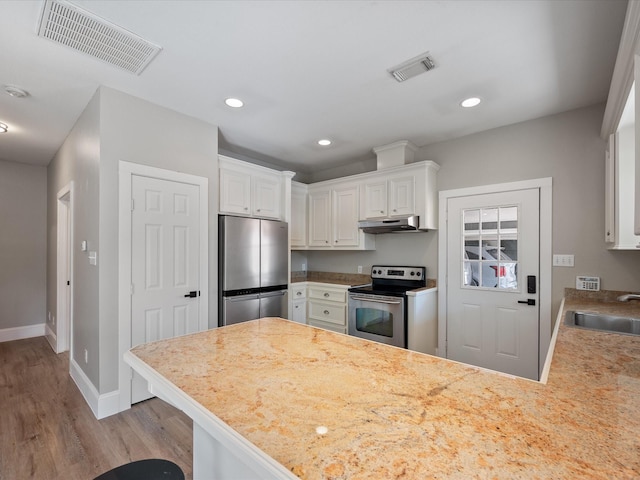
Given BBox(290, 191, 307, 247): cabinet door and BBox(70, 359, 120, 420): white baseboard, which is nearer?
BBox(70, 359, 120, 420): white baseboard

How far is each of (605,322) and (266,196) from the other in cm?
327

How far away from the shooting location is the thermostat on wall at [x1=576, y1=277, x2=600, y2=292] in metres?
2.67

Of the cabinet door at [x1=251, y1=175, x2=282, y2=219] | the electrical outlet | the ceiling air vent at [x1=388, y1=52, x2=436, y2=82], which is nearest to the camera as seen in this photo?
the ceiling air vent at [x1=388, y1=52, x2=436, y2=82]

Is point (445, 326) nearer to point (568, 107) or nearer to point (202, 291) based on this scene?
point (568, 107)

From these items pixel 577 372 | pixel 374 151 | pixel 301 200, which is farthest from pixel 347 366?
pixel 301 200

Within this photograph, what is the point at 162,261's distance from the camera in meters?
2.75

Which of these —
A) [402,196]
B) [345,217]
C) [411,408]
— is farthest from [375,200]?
[411,408]

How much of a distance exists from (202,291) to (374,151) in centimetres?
260

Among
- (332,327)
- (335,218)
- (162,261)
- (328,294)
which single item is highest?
(335,218)

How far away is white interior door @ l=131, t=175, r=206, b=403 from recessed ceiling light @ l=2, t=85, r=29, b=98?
1103 mm

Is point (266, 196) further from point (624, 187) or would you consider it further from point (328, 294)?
point (624, 187)

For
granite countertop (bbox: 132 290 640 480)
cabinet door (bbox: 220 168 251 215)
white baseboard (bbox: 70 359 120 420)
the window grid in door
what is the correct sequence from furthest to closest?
cabinet door (bbox: 220 168 251 215)
the window grid in door
white baseboard (bbox: 70 359 120 420)
granite countertop (bbox: 132 290 640 480)

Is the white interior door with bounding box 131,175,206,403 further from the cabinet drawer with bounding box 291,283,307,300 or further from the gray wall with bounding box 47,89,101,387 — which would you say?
the cabinet drawer with bounding box 291,283,307,300

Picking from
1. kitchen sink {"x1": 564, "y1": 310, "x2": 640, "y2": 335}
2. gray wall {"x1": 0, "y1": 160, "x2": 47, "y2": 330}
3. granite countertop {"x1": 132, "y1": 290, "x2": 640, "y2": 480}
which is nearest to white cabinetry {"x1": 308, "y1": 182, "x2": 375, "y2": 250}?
kitchen sink {"x1": 564, "y1": 310, "x2": 640, "y2": 335}
